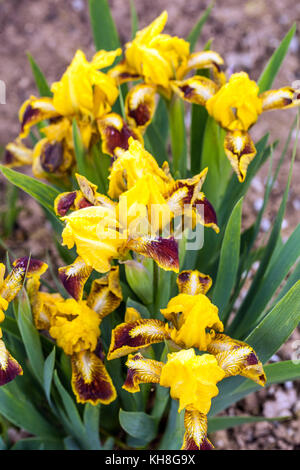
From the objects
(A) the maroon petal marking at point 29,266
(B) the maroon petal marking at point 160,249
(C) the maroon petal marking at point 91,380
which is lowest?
(C) the maroon petal marking at point 91,380

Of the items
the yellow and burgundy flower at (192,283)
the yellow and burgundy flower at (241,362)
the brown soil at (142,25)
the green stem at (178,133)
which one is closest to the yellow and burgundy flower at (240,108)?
the green stem at (178,133)

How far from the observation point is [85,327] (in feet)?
3.46

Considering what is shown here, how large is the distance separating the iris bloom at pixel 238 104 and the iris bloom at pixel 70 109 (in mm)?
187

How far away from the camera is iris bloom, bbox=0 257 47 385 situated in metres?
0.91

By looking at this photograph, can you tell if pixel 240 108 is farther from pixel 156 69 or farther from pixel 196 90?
pixel 156 69

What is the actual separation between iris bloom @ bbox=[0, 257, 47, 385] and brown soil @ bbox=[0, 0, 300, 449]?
1112mm

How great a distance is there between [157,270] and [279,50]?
72 cm

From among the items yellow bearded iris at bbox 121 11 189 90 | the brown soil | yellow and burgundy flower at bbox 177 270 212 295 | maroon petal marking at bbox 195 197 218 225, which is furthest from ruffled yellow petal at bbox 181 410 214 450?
the brown soil

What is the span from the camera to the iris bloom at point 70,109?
3.76 feet

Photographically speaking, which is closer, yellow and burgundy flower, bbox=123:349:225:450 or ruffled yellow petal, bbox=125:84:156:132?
yellow and burgundy flower, bbox=123:349:225:450

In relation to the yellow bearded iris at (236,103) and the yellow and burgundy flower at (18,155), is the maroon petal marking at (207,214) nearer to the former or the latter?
the yellow bearded iris at (236,103)

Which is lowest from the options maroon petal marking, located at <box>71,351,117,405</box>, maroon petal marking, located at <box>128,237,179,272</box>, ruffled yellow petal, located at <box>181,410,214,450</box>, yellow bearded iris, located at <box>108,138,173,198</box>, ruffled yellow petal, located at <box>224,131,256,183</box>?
ruffled yellow petal, located at <box>181,410,214,450</box>

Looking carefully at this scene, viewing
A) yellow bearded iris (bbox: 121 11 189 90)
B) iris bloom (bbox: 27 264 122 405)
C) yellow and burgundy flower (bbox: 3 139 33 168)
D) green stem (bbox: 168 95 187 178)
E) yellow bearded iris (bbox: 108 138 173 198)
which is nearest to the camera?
yellow bearded iris (bbox: 108 138 173 198)

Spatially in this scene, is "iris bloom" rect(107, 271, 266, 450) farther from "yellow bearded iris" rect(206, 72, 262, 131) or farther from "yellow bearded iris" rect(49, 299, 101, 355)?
"yellow bearded iris" rect(206, 72, 262, 131)
